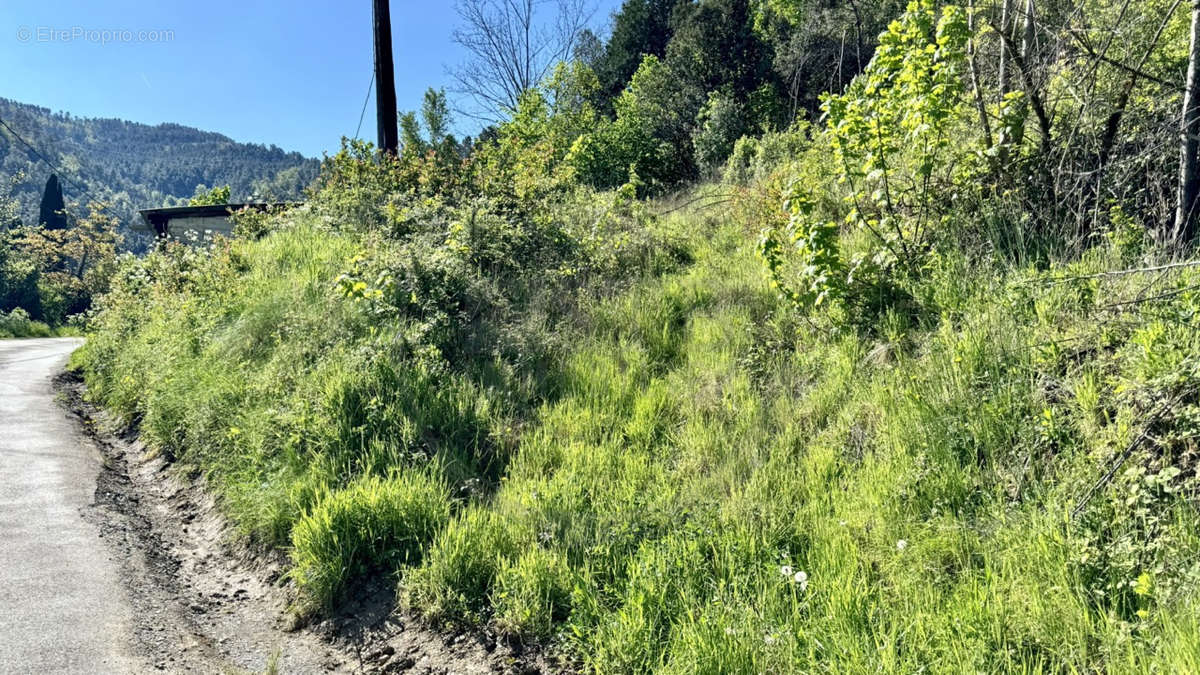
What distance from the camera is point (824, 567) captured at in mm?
3420

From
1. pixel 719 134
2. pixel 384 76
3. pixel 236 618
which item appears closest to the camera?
pixel 236 618

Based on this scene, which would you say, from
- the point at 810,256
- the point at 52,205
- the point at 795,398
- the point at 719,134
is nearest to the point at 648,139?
the point at 719,134

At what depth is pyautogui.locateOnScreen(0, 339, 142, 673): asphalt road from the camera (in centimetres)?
365

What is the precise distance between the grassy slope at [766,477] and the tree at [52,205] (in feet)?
249

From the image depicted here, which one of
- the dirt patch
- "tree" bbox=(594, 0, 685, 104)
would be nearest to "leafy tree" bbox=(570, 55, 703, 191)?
"tree" bbox=(594, 0, 685, 104)

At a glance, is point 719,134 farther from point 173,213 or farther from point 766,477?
point 173,213

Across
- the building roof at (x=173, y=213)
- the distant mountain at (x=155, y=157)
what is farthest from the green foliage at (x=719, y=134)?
the distant mountain at (x=155, y=157)

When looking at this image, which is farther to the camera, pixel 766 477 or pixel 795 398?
pixel 795 398

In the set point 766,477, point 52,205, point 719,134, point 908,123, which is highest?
point 52,205

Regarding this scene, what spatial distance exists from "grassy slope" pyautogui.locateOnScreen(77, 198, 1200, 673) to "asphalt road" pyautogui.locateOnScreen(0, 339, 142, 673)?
0.91m

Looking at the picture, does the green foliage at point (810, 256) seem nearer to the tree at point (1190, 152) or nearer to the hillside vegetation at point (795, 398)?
the hillside vegetation at point (795, 398)

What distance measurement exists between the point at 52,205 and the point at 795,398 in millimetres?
83487

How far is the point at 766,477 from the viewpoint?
170 inches

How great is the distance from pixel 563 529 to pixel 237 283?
23.4ft
